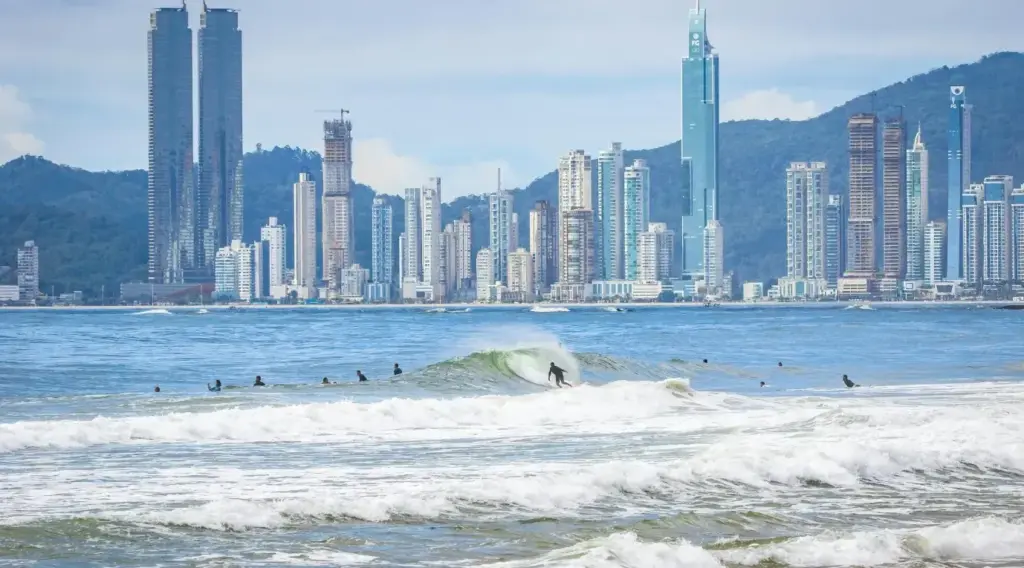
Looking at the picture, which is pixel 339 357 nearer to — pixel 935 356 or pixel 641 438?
pixel 935 356

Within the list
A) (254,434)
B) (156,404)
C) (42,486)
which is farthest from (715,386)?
(42,486)

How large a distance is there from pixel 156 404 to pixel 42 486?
662 inches

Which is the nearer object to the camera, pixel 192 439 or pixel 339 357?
pixel 192 439

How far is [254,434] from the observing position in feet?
93.4

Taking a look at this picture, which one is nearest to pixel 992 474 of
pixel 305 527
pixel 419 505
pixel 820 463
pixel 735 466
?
pixel 820 463

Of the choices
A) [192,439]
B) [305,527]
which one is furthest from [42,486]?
[192,439]

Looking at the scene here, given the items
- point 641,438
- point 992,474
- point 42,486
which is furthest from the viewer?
point 641,438

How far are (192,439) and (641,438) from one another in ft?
28.8

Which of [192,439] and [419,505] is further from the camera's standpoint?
[192,439]

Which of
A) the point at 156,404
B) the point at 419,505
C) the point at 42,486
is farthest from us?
the point at 156,404

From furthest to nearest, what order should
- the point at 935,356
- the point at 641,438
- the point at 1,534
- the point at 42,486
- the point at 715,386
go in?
the point at 935,356
the point at 715,386
the point at 641,438
the point at 42,486
the point at 1,534

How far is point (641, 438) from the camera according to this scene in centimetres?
2733

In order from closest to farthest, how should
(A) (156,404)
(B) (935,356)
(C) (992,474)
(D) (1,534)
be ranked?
(D) (1,534), (C) (992,474), (A) (156,404), (B) (935,356)

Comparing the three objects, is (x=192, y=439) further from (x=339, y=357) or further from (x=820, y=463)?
(x=339, y=357)
